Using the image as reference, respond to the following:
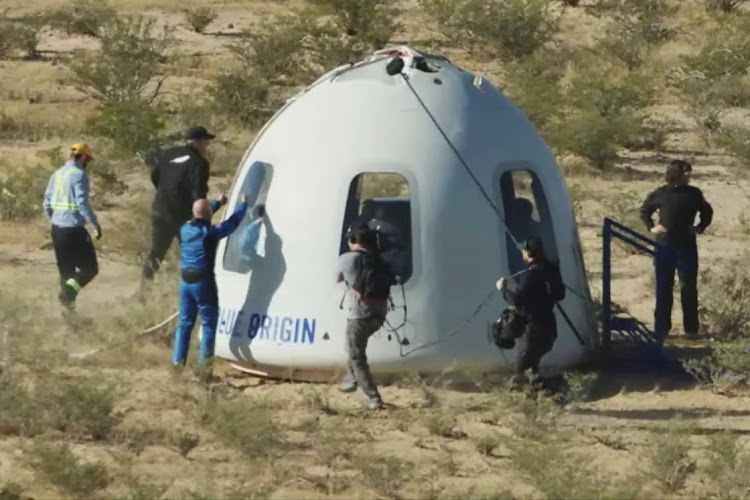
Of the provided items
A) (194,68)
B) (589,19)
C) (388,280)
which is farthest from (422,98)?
(589,19)

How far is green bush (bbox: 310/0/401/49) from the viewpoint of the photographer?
107ft

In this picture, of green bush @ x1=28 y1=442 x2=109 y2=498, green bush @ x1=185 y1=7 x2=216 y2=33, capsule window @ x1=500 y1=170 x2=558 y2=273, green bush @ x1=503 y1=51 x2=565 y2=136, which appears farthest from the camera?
green bush @ x1=185 y1=7 x2=216 y2=33

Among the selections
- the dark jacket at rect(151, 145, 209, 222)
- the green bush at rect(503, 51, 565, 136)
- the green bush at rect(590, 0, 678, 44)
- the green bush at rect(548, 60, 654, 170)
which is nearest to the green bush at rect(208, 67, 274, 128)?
the green bush at rect(503, 51, 565, 136)

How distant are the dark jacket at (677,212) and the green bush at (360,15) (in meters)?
18.4

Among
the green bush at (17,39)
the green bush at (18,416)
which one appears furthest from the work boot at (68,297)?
the green bush at (17,39)

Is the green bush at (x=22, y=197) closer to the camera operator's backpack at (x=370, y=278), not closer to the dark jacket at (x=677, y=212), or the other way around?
the dark jacket at (x=677, y=212)

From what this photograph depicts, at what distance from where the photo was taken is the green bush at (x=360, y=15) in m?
32.8

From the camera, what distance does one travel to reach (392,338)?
1203 cm

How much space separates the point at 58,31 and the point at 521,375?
2427cm

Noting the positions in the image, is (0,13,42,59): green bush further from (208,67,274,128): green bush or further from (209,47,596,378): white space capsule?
(209,47,596,378): white space capsule

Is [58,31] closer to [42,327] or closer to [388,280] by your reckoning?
[42,327]

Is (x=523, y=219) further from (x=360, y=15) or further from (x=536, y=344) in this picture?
(x=360, y=15)

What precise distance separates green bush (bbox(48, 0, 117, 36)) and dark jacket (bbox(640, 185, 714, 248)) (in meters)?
20.3

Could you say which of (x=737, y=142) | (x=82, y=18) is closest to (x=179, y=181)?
(x=737, y=142)
